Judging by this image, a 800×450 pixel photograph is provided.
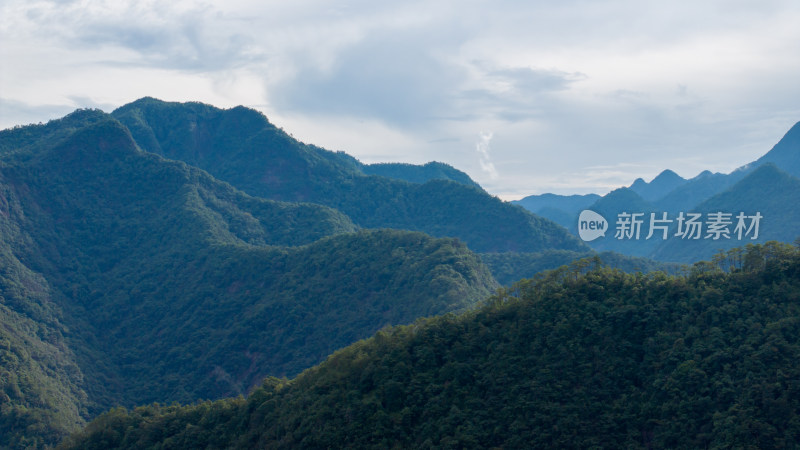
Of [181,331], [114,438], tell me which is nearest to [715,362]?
[114,438]

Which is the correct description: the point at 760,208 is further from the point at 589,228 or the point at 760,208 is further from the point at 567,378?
the point at 567,378

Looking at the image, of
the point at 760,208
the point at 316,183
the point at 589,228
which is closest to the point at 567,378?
the point at 589,228

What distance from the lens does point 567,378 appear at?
33.5m

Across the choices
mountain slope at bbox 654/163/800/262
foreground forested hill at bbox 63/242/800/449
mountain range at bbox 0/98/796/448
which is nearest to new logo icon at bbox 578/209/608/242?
mountain range at bbox 0/98/796/448

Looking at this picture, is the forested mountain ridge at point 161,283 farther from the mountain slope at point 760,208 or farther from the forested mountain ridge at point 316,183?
the mountain slope at point 760,208

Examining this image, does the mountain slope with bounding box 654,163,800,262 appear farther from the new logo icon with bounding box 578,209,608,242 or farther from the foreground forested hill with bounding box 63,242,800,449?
the foreground forested hill with bounding box 63,242,800,449

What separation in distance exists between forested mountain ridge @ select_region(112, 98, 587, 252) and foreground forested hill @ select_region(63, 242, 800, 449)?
308 feet

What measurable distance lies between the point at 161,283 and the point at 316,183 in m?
57.8

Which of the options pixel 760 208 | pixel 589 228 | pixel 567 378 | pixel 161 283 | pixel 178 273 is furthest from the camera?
pixel 760 208

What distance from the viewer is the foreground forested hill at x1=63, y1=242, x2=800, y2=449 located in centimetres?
2984

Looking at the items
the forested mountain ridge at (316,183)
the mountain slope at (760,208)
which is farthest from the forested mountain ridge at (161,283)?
the mountain slope at (760,208)

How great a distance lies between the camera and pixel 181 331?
79.3 meters

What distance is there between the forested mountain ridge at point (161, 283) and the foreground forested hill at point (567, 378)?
20.6 meters

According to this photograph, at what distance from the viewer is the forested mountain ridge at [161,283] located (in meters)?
66.6
